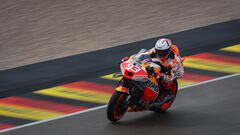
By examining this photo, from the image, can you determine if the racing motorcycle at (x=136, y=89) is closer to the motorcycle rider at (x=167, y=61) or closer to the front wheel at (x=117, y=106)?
the front wheel at (x=117, y=106)

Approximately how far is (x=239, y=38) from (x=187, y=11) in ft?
11.1

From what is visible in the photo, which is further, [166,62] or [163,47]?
[166,62]

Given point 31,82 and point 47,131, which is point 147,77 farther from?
point 31,82

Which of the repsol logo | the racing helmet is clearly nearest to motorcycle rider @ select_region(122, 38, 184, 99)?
the racing helmet

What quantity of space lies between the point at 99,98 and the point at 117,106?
7.42 ft

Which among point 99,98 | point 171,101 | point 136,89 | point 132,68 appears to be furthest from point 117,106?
point 99,98

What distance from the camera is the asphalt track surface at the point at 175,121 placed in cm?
1134

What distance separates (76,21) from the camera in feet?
63.6

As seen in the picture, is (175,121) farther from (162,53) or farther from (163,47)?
(163,47)

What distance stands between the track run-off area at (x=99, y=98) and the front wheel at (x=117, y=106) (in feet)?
0.88


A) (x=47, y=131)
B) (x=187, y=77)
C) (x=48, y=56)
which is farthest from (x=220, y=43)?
(x=47, y=131)

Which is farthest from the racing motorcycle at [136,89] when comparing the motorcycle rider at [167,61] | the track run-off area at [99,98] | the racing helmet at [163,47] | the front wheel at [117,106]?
the track run-off area at [99,98]

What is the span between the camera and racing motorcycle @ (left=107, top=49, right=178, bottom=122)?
1100cm

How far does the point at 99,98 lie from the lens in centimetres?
1337
